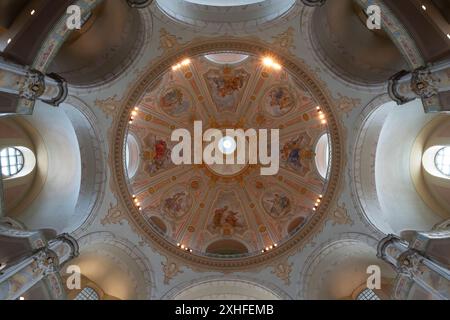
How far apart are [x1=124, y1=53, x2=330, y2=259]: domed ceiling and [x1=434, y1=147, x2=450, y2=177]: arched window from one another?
5.50 meters

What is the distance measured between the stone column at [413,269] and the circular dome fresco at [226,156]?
6.14 meters

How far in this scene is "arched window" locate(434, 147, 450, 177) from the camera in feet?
50.4

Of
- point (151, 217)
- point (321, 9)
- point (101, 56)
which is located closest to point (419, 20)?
point (321, 9)

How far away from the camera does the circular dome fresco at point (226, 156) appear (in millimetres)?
20453

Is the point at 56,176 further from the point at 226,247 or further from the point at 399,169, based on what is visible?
the point at 399,169

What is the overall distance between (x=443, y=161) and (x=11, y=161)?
59.1ft

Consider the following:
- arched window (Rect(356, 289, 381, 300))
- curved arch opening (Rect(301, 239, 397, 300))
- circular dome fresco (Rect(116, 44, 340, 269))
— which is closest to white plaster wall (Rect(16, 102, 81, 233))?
circular dome fresco (Rect(116, 44, 340, 269))

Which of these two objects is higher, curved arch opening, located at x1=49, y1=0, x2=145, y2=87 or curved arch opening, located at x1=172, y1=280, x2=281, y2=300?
curved arch opening, located at x1=49, y1=0, x2=145, y2=87

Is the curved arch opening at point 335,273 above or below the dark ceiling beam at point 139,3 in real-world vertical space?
below

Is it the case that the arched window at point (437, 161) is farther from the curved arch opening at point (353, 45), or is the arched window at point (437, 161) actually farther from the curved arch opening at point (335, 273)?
the curved arch opening at point (335, 273)

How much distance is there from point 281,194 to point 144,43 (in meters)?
11.4

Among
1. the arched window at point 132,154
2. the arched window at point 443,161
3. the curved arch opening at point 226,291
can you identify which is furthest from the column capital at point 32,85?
the arched window at point 443,161

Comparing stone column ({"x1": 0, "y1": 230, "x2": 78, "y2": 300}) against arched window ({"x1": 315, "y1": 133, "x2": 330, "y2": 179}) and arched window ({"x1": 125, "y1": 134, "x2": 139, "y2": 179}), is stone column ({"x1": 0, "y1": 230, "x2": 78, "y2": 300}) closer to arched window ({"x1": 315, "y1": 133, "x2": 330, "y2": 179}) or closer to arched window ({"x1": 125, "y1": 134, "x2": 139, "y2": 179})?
arched window ({"x1": 125, "y1": 134, "x2": 139, "y2": 179})

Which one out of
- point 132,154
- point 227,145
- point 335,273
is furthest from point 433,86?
point 132,154
